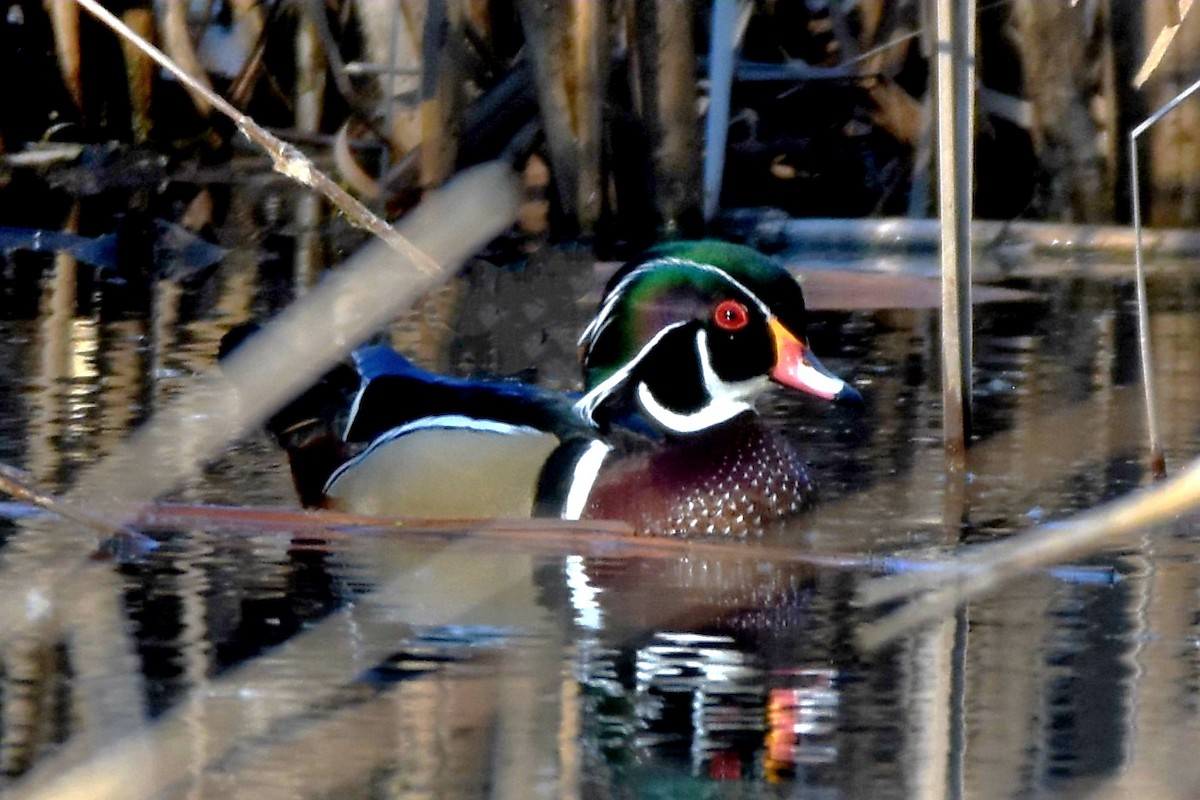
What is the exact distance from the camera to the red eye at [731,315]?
4.39 m

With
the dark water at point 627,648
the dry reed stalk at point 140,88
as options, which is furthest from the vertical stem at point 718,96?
the dry reed stalk at point 140,88

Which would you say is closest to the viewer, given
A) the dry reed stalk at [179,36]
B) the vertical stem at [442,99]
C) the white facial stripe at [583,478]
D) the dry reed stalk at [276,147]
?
the dry reed stalk at [276,147]

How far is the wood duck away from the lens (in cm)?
424

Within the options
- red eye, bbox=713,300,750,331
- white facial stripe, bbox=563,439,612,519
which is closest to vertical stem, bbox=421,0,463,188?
→ red eye, bbox=713,300,750,331

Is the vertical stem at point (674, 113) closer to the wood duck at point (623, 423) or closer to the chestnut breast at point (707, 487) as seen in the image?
the wood duck at point (623, 423)

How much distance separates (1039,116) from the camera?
7820 mm

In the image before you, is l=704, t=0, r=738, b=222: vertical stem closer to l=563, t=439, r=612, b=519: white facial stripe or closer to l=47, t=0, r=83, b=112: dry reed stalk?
l=47, t=0, r=83, b=112: dry reed stalk

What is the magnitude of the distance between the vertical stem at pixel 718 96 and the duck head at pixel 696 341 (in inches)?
122

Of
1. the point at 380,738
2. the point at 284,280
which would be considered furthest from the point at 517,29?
the point at 380,738

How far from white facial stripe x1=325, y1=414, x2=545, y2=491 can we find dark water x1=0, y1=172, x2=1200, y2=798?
20 cm

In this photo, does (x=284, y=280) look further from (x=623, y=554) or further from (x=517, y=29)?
(x=623, y=554)

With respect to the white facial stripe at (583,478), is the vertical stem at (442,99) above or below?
above

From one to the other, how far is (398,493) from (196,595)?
0.67m

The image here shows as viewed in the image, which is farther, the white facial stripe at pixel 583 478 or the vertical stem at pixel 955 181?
the vertical stem at pixel 955 181
